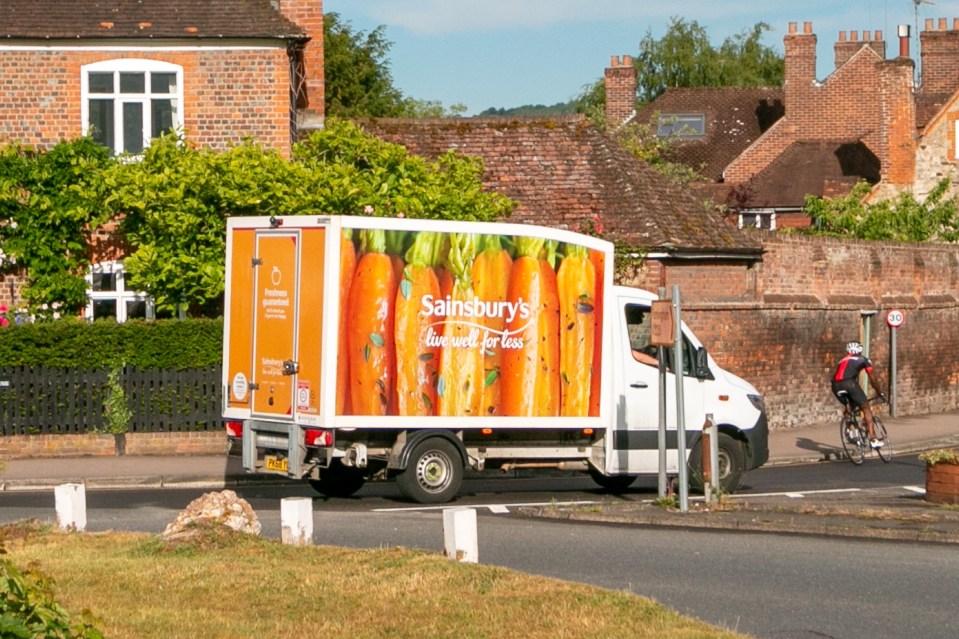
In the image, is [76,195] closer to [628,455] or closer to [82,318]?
[82,318]

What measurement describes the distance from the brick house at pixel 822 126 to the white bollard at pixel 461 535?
38592 mm

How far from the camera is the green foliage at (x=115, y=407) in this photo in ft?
79.9

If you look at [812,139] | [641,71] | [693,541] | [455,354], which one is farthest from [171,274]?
[641,71]

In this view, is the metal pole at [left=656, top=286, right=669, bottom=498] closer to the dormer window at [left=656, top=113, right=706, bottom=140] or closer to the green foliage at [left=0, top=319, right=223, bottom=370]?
the green foliage at [left=0, top=319, right=223, bottom=370]

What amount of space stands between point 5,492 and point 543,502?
6702 millimetres

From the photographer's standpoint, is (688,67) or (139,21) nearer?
(139,21)

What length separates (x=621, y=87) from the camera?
68.8 meters

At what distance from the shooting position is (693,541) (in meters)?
14.4

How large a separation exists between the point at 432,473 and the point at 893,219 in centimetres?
2736

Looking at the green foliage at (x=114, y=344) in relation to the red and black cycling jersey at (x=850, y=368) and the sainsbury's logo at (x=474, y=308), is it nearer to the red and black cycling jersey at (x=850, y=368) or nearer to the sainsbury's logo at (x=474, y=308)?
the sainsbury's logo at (x=474, y=308)

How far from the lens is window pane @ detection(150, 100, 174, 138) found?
90.8ft

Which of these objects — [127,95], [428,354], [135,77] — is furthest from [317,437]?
[135,77]

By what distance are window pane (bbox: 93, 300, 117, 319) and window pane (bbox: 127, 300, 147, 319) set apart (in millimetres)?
226

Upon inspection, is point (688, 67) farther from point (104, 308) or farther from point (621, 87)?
point (104, 308)
